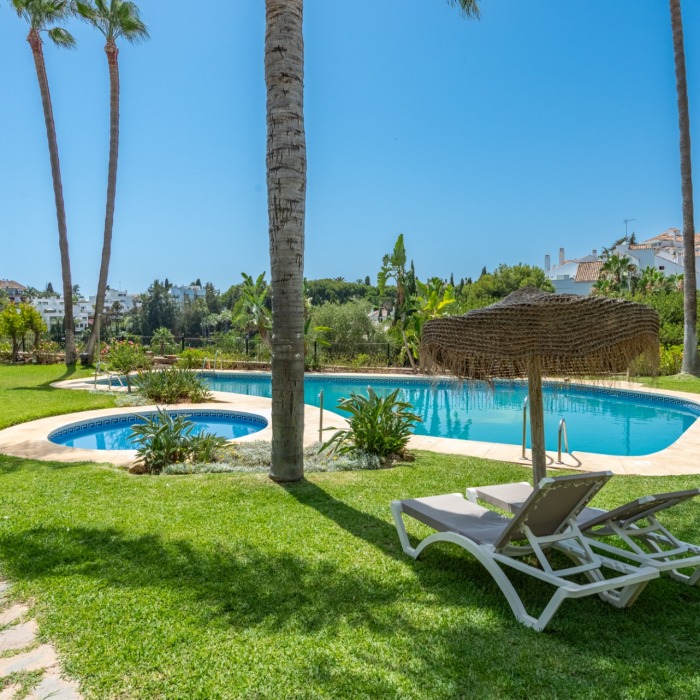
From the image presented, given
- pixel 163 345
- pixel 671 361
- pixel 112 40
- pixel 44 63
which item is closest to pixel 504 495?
pixel 671 361

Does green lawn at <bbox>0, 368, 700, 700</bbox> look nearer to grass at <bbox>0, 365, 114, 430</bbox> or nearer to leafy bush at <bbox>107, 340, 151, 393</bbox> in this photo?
grass at <bbox>0, 365, 114, 430</bbox>

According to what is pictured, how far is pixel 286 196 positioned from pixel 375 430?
147 inches

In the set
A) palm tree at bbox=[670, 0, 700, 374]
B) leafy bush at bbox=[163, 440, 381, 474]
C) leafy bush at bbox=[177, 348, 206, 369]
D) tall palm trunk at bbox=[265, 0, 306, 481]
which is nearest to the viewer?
tall palm trunk at bbox=[265, 0, 306, 481]

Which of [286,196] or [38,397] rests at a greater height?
[286,196]

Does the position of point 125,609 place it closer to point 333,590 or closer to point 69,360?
point 333,590

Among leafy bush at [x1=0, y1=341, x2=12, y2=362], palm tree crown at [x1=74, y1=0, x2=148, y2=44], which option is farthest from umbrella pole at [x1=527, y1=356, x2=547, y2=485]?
leafy bush at [x1=0, y1=341, x2=12, y2=362]

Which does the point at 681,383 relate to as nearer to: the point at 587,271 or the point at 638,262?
the point at 587,271

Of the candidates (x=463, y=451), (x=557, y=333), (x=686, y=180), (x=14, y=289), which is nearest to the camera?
(x=557, y=333)

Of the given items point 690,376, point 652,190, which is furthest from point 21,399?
point 652,190

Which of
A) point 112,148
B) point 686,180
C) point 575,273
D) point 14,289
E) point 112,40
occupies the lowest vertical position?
point 686,180

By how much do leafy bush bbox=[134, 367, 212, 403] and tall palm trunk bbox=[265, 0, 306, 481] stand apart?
8.50 metres

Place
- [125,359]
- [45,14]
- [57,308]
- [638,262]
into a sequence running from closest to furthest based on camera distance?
1. [125,359]
2. [45,14]
3. [638,262]
4. [57,308]

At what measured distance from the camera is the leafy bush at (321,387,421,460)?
7.96m

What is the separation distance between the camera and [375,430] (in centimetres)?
801
